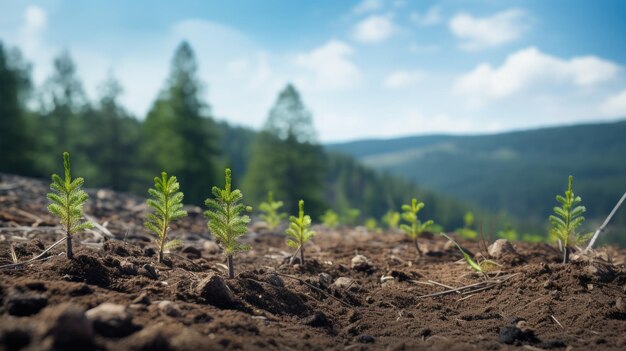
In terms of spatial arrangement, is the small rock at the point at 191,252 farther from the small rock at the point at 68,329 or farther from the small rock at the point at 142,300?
the small rock at the point at 68,329

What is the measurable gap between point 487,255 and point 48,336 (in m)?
3.93

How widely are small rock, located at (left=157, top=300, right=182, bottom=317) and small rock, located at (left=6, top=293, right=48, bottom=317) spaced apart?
0.56m

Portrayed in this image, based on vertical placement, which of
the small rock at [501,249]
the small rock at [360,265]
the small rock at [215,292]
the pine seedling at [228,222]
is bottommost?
the small rock at [360,265]

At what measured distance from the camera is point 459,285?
3.89 meters

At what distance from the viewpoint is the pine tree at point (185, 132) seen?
108 ft

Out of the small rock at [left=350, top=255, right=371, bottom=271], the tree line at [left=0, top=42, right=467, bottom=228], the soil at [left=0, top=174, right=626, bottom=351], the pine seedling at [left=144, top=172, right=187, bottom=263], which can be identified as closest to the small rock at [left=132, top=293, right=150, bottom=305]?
the soil at [left=0, top=174, right=626, bottom=351]

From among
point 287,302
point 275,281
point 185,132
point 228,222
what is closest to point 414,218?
point 275,281

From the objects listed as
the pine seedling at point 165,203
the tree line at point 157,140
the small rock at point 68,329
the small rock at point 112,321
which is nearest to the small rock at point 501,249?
the pine seedling at point 165,203

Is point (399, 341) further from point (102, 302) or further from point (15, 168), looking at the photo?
point (15, 168)

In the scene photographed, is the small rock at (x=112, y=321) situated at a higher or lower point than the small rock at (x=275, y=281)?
higher

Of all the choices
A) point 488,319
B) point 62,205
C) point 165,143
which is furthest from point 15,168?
point 488,319

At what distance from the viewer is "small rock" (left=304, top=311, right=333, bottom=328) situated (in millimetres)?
2832

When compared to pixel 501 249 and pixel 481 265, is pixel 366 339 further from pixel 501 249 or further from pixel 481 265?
pixel 501 249

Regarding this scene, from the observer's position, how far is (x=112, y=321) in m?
2.03
